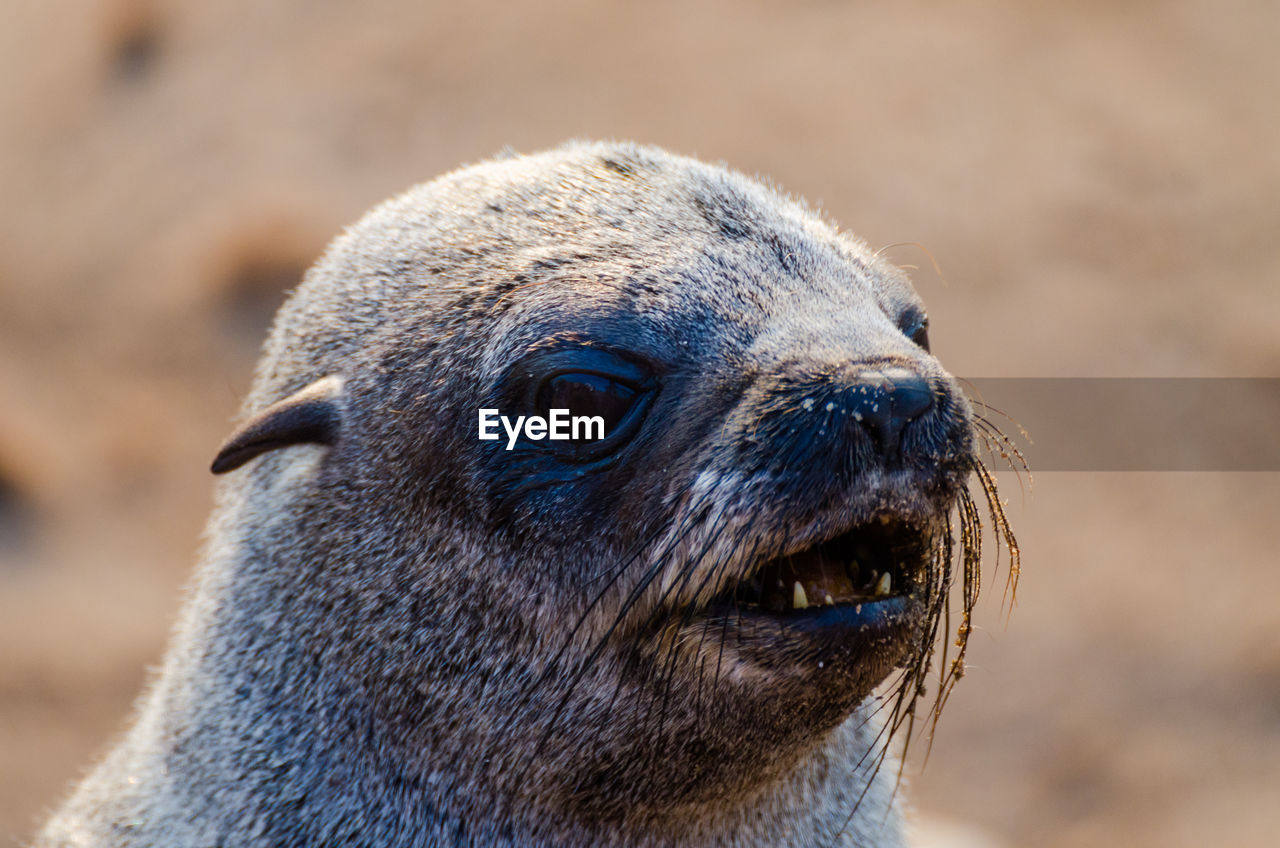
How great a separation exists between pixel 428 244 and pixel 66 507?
24.8 ft

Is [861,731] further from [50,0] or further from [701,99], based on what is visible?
[50,0]

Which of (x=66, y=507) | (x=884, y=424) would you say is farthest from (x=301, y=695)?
(x=66, y=507)

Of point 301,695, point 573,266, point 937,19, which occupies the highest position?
point 937,19

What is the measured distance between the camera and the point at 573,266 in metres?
3.02

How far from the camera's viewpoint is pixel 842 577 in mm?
2775

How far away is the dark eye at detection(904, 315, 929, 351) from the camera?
11.1 feet

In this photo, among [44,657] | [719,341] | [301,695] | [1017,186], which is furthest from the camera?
[1017,186]

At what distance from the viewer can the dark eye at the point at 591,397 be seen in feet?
→ 9.23

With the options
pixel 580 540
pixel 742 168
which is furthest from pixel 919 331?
pixel 742 168

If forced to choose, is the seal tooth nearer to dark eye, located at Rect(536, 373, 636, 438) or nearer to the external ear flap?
dark eye, located at Rect(536, 373, 636, 438)

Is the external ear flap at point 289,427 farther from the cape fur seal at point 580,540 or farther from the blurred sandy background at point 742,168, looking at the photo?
the blurred sandy background at point 742,168

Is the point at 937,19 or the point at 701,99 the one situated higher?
the point at 937,19

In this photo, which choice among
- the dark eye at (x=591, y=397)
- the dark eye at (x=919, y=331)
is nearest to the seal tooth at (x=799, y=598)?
the dark eye at (x=591, y=397)

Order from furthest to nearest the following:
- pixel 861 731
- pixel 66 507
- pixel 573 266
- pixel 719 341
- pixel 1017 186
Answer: pixel 1017 186 < pixel 66 507 < pixel 861 731 < pixel 573 266 < pixel 719 341
